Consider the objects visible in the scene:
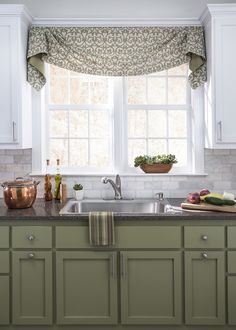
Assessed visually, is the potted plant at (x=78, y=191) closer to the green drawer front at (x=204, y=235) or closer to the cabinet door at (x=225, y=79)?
the green drawer front at (x=204, y=235)

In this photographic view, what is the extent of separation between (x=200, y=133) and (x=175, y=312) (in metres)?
1.54

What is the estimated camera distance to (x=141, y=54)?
379 cm

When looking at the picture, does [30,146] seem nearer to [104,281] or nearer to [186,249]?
[104,281]

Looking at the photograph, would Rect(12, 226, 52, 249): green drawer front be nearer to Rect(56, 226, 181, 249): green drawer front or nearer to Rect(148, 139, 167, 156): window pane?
Rect(56, 226, 181, 249): green drawer front

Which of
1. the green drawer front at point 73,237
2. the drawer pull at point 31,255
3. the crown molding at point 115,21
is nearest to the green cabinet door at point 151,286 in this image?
the green drawer front at point 73,237

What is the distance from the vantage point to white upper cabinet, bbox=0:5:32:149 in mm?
3445

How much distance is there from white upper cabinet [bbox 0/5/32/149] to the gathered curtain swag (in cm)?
35

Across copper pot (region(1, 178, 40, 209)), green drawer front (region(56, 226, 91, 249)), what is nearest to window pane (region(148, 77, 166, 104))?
copper pot (region(1, 178, 40, 209))

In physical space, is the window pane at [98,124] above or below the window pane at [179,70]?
below

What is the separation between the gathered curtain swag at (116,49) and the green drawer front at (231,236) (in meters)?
1.51

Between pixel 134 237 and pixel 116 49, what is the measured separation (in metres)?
1.65

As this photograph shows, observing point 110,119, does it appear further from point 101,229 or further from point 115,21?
point 101,229

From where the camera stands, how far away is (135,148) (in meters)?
3.99

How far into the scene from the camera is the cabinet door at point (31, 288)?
306 cm
